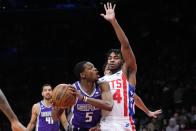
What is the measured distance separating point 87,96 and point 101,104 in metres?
0.32

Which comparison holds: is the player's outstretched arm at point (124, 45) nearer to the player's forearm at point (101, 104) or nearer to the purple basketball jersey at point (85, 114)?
the purple basketball jersey at point (85, 114)

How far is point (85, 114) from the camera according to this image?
18.5ft

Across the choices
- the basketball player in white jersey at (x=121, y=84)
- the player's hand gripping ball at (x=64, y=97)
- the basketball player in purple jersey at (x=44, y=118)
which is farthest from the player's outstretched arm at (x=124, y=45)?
the basketball player in purple jersey at (x=44, y=118)

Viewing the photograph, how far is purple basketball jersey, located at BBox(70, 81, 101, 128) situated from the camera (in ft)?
18.5

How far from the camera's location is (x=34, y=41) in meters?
20.0

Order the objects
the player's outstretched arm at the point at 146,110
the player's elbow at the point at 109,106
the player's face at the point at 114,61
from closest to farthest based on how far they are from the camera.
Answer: the player's elbow at the point at 109,106, the player's face at the point at 114,61, the player's outstretched arm at the point at 146,110

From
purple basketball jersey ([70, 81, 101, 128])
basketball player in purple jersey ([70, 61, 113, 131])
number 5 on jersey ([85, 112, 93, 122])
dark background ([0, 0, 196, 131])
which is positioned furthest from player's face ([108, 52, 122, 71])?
dark background ([0, 0, 196, 131])

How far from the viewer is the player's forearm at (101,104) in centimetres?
535

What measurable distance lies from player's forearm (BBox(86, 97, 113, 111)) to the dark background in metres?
10.8

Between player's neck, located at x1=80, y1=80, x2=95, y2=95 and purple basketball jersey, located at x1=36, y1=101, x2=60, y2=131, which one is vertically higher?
player's neck, located at x1=80, y1=80, x2=95, y2=95

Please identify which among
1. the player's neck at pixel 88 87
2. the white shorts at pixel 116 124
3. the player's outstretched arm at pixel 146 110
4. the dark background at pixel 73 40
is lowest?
the white shorts at pixel 116 124

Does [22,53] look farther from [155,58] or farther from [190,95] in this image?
[190,95]

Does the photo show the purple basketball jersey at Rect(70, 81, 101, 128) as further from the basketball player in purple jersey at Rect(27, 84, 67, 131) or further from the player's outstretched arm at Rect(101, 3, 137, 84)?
the basketball player in purple jersey at Rect(27, 84, 67, 131)

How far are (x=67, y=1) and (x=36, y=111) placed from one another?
9.86 meters
